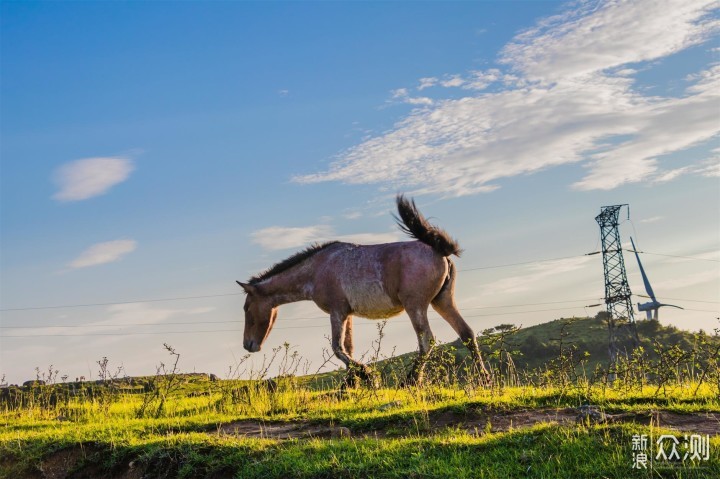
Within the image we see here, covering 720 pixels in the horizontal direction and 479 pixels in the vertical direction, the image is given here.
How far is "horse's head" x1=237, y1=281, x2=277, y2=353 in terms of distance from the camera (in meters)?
17.6

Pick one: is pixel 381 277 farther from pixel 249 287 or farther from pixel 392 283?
pixel 249 287

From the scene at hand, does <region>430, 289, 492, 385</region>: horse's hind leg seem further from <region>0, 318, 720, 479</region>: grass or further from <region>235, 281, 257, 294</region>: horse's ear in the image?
<region>235, 281, 257, 294</region>: horse's ear

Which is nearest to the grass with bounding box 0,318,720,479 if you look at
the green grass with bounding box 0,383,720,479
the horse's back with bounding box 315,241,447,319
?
the green grass with bounding box 0,383,720,479

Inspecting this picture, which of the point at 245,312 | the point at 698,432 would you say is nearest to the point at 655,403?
the point at 698,432

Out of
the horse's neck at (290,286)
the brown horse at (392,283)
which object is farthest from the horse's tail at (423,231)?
the horse's neck at (290,286)

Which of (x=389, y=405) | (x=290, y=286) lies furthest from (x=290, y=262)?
(x=389, y=405)

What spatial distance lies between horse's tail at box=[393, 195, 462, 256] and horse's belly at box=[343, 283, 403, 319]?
146cm

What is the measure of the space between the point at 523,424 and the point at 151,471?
5.09 m

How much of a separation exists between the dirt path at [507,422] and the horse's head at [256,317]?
6.53 meters

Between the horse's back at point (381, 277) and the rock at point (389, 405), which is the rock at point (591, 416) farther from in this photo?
the horse's back at point (381, 277)

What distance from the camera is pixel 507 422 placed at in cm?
930

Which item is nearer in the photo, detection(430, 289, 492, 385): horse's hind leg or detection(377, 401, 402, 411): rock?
detection(377, 401, 402, 411): rock

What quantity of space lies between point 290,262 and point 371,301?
2854 millimetres

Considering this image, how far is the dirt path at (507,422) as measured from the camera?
8656 mm
